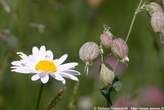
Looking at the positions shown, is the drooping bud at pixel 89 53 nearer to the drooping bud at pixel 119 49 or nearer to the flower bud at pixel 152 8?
the drooping bud at pixel 119 49

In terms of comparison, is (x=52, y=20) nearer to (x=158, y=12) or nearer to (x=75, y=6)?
(x=75, y=6)

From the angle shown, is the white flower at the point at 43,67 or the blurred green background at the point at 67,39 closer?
the white flower at the point at 43,67

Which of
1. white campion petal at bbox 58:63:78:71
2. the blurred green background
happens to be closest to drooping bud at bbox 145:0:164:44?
white campion petal at bbox 58:63:78:71

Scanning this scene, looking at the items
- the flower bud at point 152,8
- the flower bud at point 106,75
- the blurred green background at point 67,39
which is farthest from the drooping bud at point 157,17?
the blurred green background at point 67,39

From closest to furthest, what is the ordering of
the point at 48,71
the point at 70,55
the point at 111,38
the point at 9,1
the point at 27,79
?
1. the point at 111,38
2. the point at 48,71
3. the point at 9,1
4. the point at 27,79
5. the point at 70,55

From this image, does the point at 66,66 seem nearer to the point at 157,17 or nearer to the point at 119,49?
the point at 119,49

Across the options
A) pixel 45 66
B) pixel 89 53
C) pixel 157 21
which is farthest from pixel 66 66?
pixel 157 21

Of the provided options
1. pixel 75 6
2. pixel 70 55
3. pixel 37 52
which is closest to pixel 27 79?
pixel 70 55
